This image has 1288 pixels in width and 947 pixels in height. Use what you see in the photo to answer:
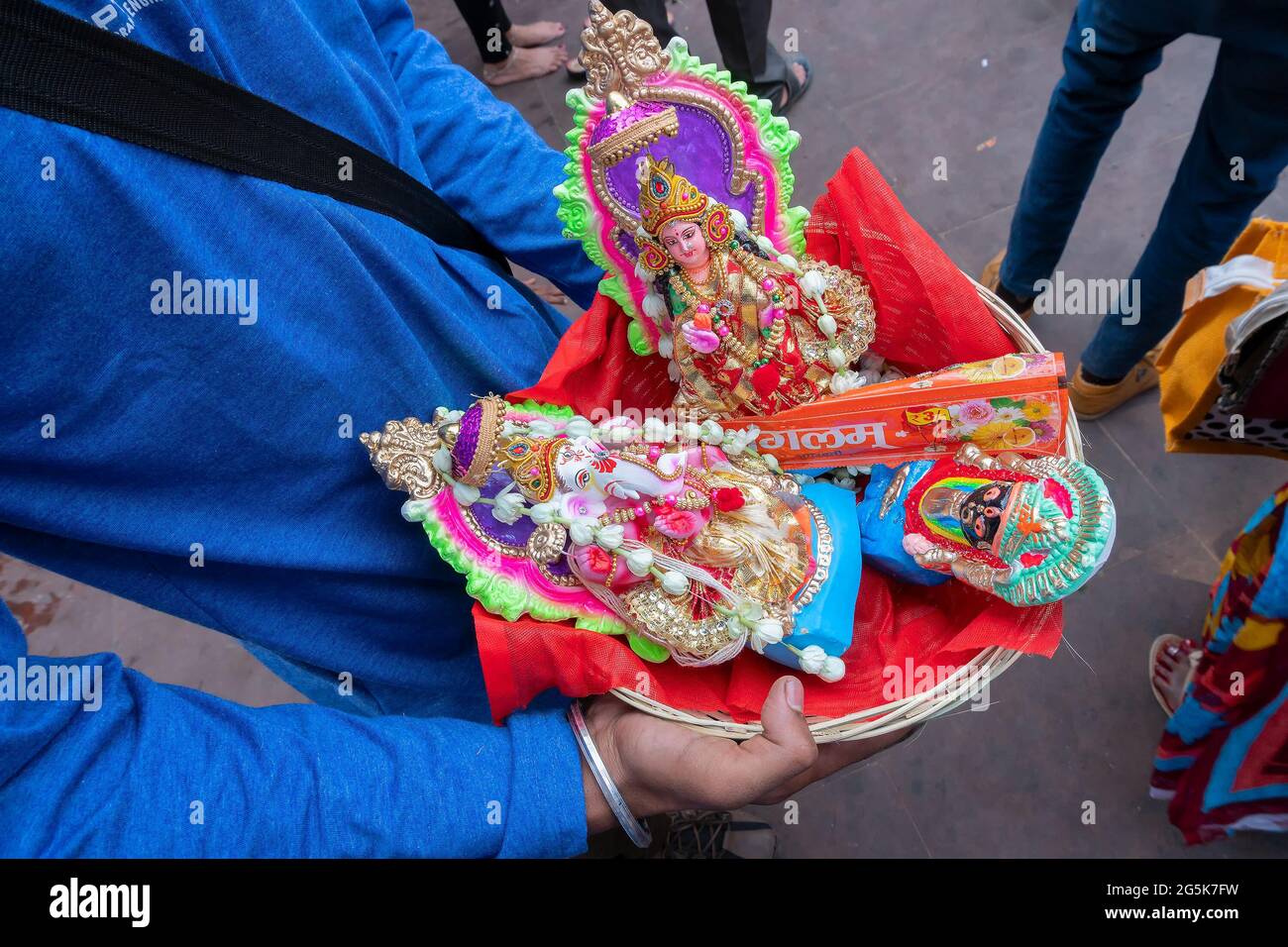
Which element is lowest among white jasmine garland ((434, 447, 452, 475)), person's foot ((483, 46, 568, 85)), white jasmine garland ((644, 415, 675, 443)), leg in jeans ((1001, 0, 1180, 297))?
white jasmine garland ((434, 447, 452, 475))

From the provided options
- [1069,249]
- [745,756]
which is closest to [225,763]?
[745,756]

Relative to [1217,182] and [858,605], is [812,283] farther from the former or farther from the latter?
[1217,182]

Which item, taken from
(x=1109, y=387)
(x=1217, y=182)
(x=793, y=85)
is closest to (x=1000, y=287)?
(x=1109, y=387)

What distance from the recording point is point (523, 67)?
3562 millimetres

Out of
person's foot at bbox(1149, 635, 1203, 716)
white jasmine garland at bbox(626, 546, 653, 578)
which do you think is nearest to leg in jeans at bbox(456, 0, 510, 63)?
white jasmine garland at bbox(626, 546, 653, 578)

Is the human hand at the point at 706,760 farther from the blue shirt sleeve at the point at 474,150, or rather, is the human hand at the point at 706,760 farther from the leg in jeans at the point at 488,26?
the leg in jeans at the point at 488,26

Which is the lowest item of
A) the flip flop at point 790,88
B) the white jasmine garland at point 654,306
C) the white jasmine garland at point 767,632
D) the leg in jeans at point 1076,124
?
the white jasmine garland at point 767,632

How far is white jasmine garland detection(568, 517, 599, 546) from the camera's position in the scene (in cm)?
132

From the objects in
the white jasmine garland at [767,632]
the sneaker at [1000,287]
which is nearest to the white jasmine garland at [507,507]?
the white jasmine garland at [767,632]

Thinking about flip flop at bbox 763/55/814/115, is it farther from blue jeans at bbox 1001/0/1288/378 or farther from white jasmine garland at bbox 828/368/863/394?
white jasmine garland at bbox 828/368/863/394

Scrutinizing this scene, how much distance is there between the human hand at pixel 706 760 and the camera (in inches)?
44.2

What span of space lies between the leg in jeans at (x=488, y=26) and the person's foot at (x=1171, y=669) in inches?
120

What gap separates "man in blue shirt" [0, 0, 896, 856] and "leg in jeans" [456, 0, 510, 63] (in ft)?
7.01

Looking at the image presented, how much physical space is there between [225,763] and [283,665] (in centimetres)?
43
